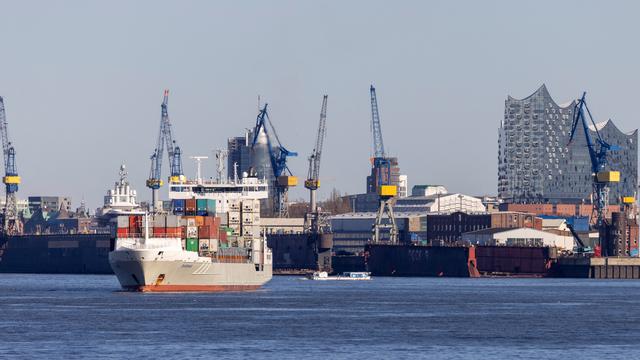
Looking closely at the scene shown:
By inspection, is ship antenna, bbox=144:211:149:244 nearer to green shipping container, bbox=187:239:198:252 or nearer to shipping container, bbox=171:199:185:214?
green shipping container, bbox=187:239:198:252

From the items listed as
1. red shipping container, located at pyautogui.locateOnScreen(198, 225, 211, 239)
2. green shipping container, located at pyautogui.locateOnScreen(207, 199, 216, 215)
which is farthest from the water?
green shipping container, located at pyautogui.locateOnScreen(207, 199, 216, 215)

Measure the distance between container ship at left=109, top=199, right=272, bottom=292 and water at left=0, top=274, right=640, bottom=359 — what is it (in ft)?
8.24

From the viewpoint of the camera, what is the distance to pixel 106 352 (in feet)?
306

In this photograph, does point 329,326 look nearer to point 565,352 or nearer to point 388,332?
point 388,332

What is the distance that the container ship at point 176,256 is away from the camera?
155125 mm

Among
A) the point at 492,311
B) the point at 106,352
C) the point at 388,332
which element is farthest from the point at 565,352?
the point at 492,311

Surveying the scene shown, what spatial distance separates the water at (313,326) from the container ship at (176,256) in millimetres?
2510

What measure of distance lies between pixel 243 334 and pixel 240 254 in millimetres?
65313

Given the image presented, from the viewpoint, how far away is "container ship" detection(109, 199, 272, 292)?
6107 inches

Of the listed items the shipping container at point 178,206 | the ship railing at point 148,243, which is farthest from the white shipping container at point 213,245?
the shipping container at point 178,206

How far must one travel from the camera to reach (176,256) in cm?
15575

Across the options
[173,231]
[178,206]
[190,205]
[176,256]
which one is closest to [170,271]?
[176,256]

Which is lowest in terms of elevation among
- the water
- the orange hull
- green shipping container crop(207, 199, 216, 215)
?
the water

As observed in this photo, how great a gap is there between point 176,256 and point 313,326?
42342mm
